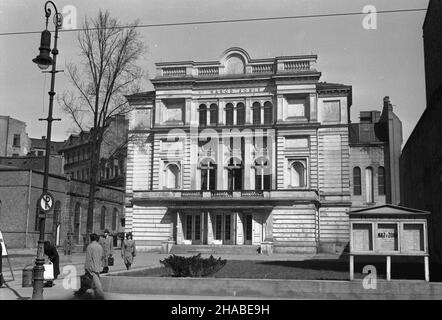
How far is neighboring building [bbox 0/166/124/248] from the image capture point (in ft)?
153

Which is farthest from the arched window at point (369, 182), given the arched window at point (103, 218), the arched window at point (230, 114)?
the arched window at point (103, 218)

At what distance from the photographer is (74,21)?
1680 cm

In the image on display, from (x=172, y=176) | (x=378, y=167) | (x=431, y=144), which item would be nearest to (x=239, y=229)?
(x=172, y=176)

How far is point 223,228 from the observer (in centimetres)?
4838

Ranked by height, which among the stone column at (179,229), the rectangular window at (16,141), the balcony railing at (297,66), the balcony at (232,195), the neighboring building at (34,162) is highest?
the balcony railing at (297,66)

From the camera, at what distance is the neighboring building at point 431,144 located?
79.3 feet

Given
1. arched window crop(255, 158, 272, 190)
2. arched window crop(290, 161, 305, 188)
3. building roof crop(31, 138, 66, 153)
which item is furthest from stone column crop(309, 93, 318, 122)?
building roof crop(31, 138, 66, 153)

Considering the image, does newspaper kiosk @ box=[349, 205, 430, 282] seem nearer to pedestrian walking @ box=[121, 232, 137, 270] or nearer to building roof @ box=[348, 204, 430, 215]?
building roof @ box=[348, 204, 430, 215]

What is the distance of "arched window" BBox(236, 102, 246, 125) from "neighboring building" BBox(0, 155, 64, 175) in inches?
975

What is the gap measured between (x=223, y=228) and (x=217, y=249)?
3357 mm

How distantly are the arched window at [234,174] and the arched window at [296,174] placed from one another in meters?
4.95

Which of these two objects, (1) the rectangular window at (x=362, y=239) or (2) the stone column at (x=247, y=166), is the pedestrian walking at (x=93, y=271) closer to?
(1) the rectangular window at (x=362, y=239)
